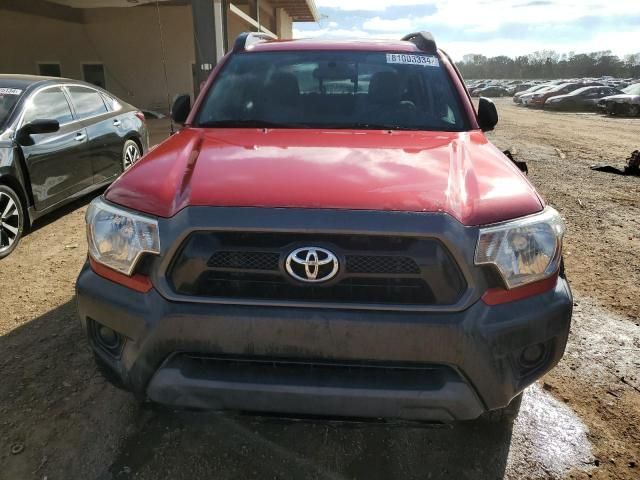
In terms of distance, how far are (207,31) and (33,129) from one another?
8737 mm

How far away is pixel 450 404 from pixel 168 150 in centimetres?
170

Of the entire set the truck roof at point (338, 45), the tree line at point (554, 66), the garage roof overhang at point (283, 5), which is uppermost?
the garage roof overhang at point (283, 5)

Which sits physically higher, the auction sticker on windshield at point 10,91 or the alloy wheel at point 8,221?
the auction sticker on windshield at point 10,91

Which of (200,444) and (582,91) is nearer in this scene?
(200,444)

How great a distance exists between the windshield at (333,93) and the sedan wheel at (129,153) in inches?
153

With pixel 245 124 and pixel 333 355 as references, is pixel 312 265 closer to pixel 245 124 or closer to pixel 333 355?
pixel 333 355

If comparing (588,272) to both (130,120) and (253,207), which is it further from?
(130,120)

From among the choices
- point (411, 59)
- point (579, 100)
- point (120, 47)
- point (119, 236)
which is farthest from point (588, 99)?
point (119, 236)

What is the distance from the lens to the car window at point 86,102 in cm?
596

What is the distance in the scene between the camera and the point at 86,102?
244 inches

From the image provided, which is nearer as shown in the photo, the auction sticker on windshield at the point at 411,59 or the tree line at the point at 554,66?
the auction sticker on windshield at the point at 411,59

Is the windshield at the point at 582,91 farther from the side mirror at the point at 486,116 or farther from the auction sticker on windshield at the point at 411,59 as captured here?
the auction sticker on windshield at the point at 411,59

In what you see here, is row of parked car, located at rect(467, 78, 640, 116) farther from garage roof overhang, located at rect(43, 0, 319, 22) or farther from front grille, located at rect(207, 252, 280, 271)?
front grille, located at rect(207, 252, 280, 271)

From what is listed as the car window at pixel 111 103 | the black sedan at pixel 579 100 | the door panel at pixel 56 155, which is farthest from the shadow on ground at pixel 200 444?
the black sedan at pixel 579 100
